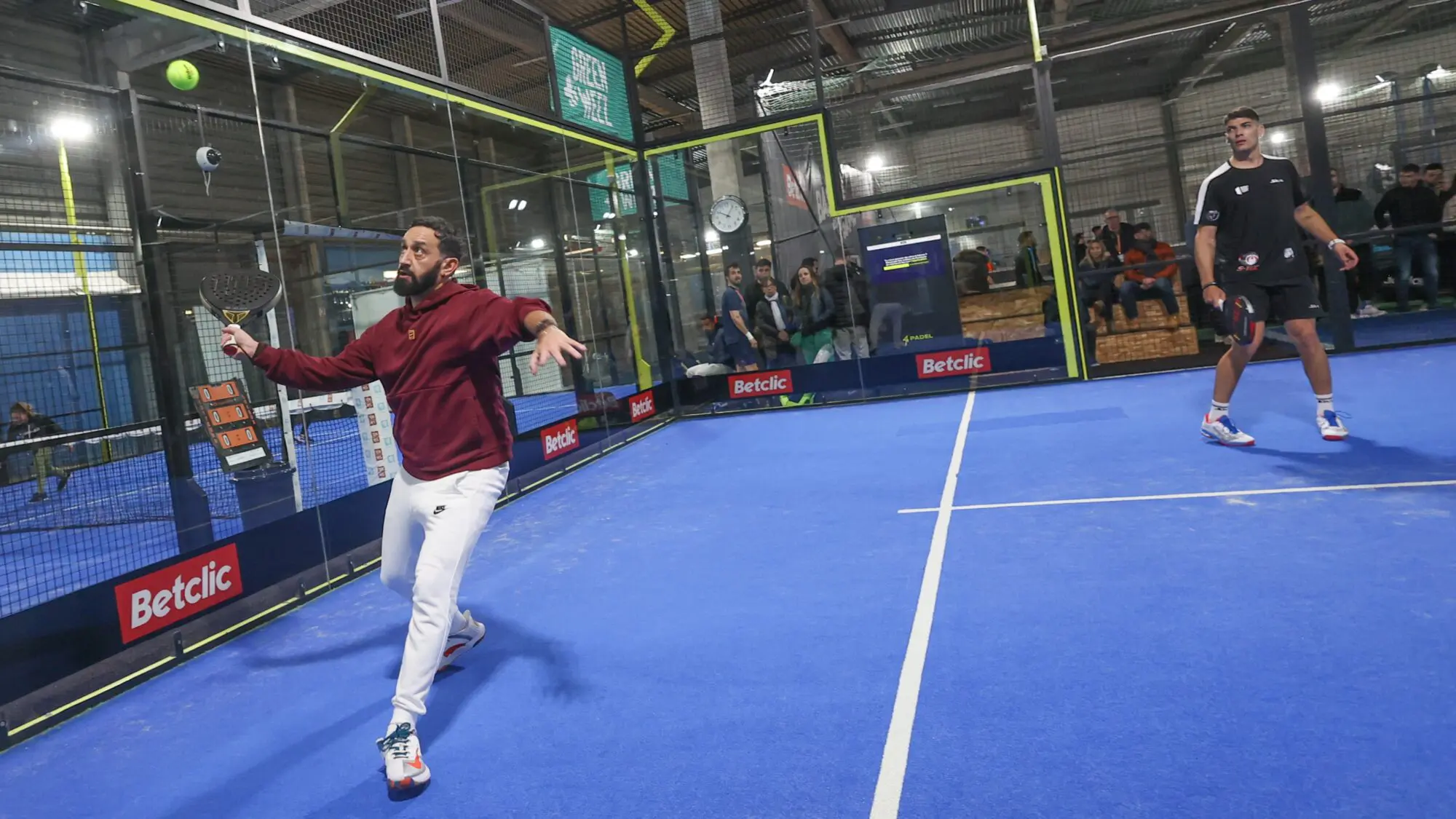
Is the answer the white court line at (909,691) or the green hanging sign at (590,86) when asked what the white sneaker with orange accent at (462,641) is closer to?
the white court line at (909,691)

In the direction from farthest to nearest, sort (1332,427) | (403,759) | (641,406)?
(641,406), (1332,427), (403,759)

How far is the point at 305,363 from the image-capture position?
9.68 feet

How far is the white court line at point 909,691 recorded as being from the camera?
6.58 feet

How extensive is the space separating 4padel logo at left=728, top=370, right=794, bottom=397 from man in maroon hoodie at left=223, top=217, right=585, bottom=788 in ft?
22.8

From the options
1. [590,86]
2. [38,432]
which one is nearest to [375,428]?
[38,432]

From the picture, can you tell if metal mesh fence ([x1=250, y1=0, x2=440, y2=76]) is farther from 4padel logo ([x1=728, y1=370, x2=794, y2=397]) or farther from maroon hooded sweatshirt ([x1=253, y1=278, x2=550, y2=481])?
4padel logo ([x1=728, y1=370, x2=794, y2=397])

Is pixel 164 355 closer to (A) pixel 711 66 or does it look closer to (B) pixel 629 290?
(B) pixel 629 290

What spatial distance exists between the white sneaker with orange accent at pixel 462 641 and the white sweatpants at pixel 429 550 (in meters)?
0.35

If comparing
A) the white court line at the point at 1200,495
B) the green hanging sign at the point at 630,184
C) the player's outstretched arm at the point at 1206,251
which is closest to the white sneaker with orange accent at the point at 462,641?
the white court line at the point at 1200,495

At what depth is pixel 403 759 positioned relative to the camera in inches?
92.0

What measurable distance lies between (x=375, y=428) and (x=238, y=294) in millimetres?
2166

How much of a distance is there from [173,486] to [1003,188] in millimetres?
7857

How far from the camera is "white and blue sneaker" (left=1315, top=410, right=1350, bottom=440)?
488 centimetres

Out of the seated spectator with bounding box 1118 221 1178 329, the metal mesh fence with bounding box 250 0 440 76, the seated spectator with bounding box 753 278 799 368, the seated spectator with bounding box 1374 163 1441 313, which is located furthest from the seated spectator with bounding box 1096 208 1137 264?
the metal mesh fence with bounding box 250 0 440 76
